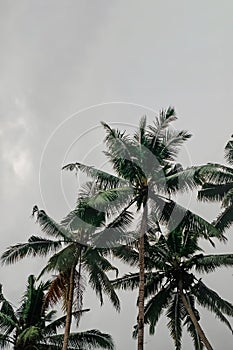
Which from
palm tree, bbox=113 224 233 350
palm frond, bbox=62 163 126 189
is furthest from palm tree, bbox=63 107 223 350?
palm tree, bbox=113 224 233 350

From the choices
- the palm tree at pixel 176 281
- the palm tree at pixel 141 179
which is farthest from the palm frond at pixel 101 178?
the palm tree at pixel 176 281

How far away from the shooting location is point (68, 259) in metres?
24.0

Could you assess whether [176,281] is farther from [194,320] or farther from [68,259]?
[68,259]

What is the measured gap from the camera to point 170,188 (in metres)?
23.7

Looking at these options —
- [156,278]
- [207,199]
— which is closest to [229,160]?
[207,199]

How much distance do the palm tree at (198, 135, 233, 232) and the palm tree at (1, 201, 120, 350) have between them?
7.76m

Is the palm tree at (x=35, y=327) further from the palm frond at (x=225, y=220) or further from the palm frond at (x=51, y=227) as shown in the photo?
the palm frond at (x=225, y=220)

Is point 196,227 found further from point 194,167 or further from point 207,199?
point 207,199

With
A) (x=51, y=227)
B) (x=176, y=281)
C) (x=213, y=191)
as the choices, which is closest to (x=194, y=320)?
(x=176, y=281)

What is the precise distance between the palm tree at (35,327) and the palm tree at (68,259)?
157 centimetres

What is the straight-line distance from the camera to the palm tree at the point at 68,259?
24.0 meters

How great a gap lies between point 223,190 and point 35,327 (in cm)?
1275

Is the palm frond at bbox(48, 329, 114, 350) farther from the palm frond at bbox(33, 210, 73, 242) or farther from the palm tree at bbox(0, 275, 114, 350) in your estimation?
the palm frond at bbox(33, 210, 73, 242)

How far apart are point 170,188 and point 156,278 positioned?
7.78 meters
